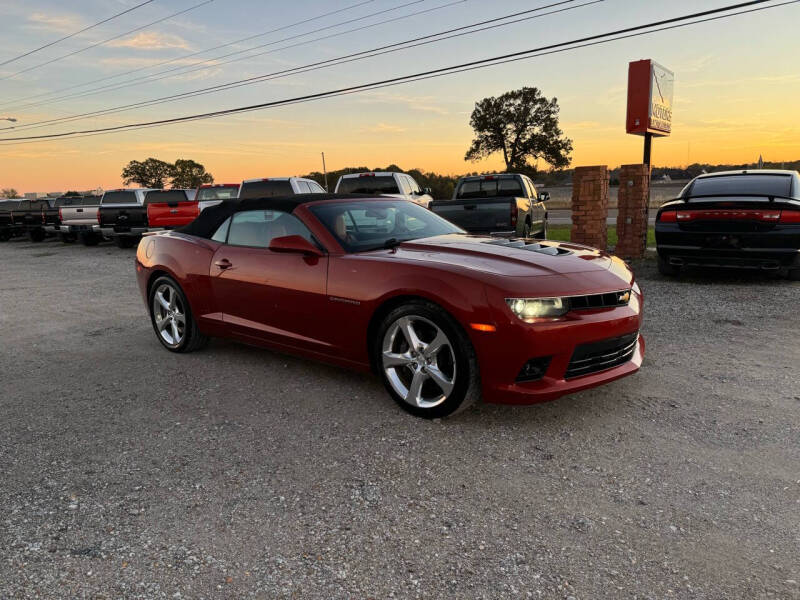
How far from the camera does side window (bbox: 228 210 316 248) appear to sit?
4626mm

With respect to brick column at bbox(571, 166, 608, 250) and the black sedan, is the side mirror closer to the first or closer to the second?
the black sedan

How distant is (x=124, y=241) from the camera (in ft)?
65.4

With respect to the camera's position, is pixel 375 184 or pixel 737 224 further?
pixel 375 184

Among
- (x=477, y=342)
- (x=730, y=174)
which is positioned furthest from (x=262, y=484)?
(x=730, y=174)

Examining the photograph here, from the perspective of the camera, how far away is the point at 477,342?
3.46 metres

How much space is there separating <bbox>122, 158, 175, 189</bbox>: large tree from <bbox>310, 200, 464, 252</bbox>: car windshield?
11754cm

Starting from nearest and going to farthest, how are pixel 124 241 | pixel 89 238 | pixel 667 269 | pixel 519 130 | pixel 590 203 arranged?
pixel 667 269 < pixel 590 203 < pixel 124 241 < pixel 89 238 < pixel 519 130

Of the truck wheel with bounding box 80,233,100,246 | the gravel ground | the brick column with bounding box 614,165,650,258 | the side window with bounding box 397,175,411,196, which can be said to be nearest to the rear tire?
the brick column with bounding box 614,165,650,258

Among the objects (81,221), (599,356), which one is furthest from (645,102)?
(81,221)

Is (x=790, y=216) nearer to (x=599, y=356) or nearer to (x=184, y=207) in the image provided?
(x=599, y=356)

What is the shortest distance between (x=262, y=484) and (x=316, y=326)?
149 cm

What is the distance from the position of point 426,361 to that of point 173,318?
9.95 feet

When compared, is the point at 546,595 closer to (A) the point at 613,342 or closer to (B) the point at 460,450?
(B) the point at 460,450

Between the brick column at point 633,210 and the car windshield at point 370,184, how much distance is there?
505cm
